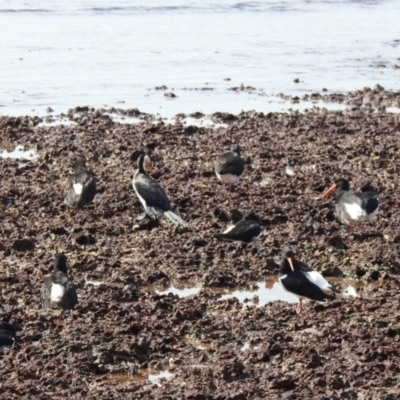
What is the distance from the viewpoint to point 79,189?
12.5 m

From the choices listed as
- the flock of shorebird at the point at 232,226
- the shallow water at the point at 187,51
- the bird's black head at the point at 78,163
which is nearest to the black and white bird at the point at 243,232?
the flock of shorebird at the point at 232,226

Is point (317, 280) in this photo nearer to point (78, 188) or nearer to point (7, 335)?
point (7, 335)

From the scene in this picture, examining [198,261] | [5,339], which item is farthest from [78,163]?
[5,339]

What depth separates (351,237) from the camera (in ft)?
38.1

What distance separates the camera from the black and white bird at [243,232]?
11.1m

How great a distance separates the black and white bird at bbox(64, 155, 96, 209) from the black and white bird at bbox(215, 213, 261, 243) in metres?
2.01

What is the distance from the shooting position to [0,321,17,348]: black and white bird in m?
8.45

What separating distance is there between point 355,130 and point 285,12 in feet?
70.3

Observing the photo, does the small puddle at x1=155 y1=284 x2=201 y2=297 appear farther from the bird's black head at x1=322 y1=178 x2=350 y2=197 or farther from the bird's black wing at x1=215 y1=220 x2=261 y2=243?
the bird's black head at x1=322 y1=178 x2=350 y2=197

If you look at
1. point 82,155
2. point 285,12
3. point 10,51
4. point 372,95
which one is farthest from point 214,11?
point 82,155

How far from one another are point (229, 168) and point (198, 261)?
9.18 ft

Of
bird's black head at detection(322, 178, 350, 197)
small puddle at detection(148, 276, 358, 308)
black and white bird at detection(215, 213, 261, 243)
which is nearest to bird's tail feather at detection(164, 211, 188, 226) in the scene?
black and white bird at detection(215, 213, 261, 243)

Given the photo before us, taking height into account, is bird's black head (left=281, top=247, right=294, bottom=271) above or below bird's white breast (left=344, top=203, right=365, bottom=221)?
above

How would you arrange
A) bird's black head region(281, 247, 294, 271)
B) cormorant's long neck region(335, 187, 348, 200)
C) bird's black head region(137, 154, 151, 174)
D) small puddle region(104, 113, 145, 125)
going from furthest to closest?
small puddle region(104, 113, 145, 125), bird's black head region(137, 154, 151, 174), cormorant's long neck region(335, 187, 348, 200), bird's black head region(281, 247, 294, 271)
